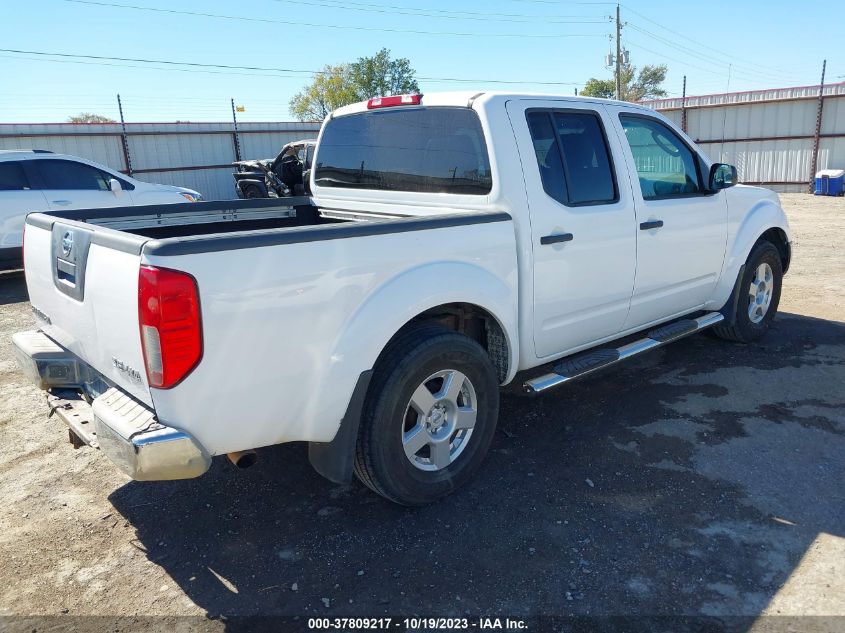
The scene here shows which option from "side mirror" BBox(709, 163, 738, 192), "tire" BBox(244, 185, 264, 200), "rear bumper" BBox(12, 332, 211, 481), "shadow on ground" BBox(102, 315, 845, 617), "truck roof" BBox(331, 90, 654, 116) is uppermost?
"truck roof" BBox(331, 90, 654, 116)

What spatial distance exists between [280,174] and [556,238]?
13.4m

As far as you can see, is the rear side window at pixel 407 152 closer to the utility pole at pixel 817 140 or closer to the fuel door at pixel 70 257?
the fuel door at pixel 70 257

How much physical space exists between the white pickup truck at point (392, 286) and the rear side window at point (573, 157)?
0.01 meters

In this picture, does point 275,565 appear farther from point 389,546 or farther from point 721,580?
point 721,580

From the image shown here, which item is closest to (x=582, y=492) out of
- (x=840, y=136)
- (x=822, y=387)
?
(x=822, y=387)

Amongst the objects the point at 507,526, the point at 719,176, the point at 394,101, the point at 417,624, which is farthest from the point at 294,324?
the point at 719,176

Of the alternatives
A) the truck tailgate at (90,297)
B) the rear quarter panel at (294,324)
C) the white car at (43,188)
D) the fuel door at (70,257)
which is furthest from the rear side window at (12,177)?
the rear quarter panel at (294,324)

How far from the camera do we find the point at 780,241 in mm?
5887

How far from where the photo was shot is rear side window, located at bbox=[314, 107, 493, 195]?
3.70 m

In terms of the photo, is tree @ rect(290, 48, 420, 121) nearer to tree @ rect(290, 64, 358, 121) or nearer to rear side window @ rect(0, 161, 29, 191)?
tree @ rect(290, 64, 358, 121)

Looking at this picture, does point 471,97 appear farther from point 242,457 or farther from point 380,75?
point 380,75

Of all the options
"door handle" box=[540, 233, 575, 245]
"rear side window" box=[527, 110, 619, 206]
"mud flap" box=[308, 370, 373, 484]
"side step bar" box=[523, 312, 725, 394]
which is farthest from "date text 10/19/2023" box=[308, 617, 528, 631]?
"rear side window" box=[527, 110, 619, 206]

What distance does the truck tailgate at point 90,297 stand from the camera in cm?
252

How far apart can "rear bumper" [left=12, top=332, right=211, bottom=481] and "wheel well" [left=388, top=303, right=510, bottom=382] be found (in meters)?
1.32
